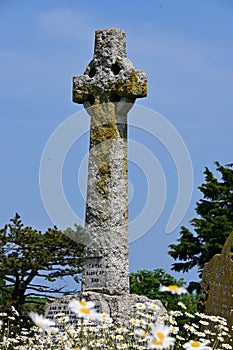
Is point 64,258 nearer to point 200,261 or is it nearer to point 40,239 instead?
point 40,239

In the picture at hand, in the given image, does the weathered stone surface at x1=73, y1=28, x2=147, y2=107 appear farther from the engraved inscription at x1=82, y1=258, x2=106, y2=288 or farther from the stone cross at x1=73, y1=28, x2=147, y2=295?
the engraved inscription at x1=82, y1=258, x2=106, y2=288

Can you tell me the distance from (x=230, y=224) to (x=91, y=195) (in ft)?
36.9

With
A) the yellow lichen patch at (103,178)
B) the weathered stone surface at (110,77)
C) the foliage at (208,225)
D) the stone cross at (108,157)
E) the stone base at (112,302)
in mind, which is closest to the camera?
the stone base at (112,302)

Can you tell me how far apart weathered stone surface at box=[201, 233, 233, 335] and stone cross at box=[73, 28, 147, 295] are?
3.94 feet

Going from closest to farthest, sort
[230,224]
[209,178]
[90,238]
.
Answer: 1. [90,238]
2. [230,224]
3. [209,178]

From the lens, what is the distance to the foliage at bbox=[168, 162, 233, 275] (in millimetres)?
21656

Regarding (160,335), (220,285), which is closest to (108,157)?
(220,285)

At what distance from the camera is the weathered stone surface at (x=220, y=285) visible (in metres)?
9.35

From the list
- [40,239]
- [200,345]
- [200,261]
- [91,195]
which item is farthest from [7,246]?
[200,345]

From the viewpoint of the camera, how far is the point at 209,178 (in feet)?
77.8

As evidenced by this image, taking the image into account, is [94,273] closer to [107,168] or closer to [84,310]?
[107,168]

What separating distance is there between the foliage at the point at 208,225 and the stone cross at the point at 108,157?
10.8 m

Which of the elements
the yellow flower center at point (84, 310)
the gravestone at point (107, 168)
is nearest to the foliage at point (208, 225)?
the gravestone at point (107, 168)

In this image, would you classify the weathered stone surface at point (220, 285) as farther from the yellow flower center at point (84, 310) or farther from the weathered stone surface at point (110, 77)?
the yellow flower center at point (84, 310)
